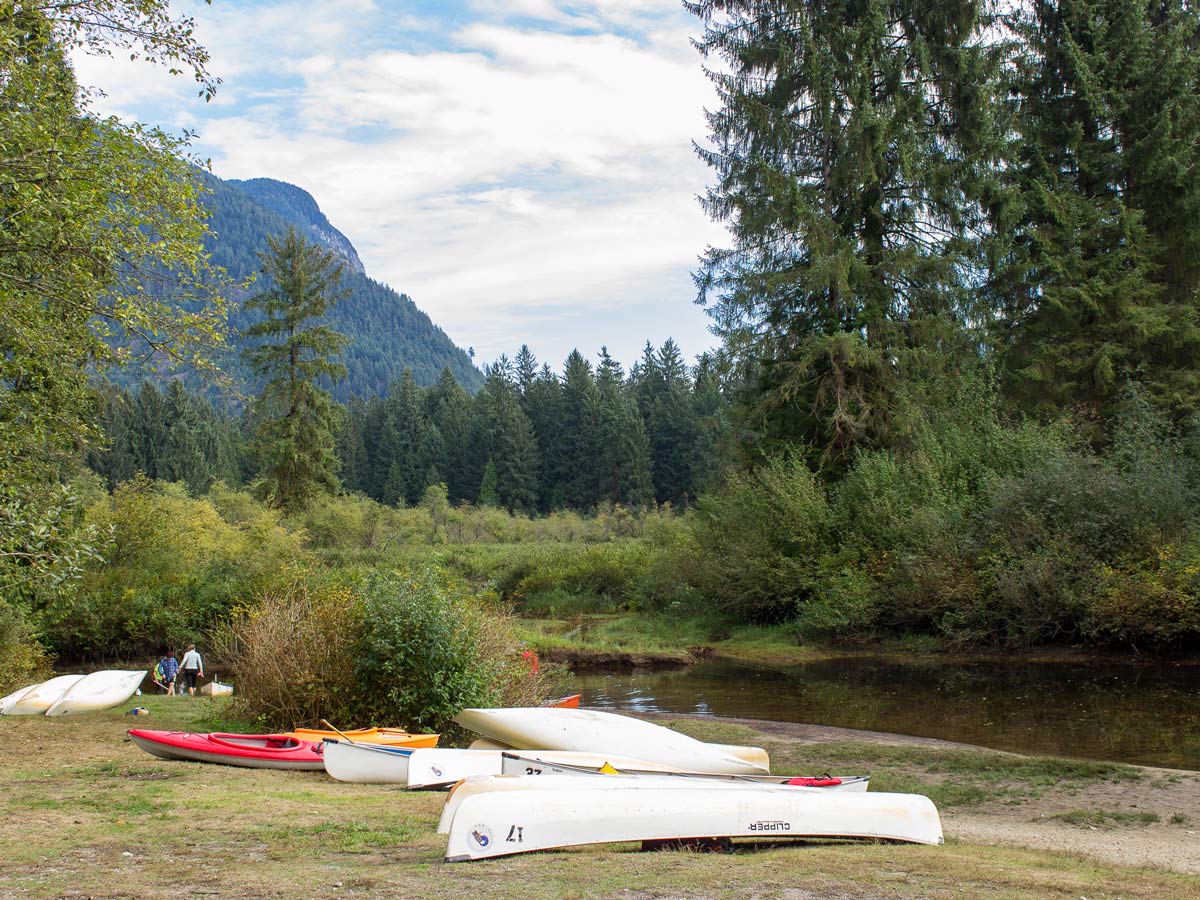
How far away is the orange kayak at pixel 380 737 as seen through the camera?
10.9 metres

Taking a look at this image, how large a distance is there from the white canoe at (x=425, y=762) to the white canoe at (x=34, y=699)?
8.71 m

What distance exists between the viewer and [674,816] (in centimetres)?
673

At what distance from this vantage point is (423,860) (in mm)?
6223

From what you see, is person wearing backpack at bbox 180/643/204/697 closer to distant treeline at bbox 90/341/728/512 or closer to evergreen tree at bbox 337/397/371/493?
distant treeline at bbox 90/341/728/512

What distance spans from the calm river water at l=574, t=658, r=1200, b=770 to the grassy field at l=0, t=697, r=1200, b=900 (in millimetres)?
4601

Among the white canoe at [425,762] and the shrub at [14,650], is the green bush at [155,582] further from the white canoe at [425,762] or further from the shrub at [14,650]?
the white canoe at [425,762]

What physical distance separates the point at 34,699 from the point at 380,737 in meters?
8.82

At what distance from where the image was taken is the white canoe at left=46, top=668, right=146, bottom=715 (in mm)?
15992

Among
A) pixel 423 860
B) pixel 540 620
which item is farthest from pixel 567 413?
pixel 423 860

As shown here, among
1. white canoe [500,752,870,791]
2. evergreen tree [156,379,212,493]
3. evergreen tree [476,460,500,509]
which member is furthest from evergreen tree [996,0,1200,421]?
evergreen tree [156,379,212,493]

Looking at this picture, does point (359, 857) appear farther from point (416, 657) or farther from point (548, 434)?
point (548, 434)

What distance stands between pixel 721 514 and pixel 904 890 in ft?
85.5

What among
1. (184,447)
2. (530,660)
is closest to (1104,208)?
(530,660)

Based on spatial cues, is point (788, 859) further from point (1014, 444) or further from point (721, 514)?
point (721, 514)
